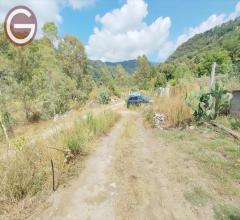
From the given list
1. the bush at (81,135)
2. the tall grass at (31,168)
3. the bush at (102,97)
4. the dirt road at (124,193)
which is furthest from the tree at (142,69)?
the tall grass at (31,168)

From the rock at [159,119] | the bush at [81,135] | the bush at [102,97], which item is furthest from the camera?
the bush at [102,97]

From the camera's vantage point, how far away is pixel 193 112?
24.6ft

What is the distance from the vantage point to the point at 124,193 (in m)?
3.15

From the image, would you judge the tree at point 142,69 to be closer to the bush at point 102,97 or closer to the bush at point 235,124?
the bush at point 102,97

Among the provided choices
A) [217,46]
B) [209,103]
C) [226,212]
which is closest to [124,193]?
[226,212]

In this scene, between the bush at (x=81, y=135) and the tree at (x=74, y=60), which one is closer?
the bush at (x=81, y=135)

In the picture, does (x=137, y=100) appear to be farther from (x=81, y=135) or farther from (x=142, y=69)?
(x=142, y=69)

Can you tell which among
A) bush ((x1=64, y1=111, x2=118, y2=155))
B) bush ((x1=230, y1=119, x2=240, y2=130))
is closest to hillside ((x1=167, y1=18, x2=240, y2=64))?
bush ((x1=230, y1=119, x2=240, y2=130))

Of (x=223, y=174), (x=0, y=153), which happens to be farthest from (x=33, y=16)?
(x=223, y=174)

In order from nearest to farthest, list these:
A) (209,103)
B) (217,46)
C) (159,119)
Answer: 1. (209,103)
2. (159,119)
3. (217,46)

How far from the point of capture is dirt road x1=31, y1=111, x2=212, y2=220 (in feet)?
8.73

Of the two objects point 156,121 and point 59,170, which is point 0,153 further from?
point 156,121

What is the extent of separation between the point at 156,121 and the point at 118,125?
1.62 meters

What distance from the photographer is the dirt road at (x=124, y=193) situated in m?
2.66
